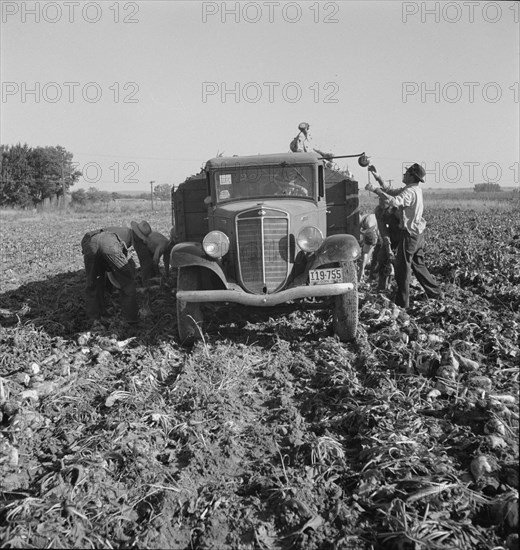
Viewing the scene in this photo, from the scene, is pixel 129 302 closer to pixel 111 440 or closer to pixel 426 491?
pixel 111 440

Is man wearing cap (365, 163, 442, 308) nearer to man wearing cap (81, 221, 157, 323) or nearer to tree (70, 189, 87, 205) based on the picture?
man wearing cap (81, 221, 157, 323)

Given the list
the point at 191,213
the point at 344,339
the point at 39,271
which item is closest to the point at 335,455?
the point at 344,339

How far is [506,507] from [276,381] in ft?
8.32

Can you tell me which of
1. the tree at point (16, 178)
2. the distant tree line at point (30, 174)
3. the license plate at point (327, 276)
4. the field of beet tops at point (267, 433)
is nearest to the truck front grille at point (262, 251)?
the license plate at point (327, 276)

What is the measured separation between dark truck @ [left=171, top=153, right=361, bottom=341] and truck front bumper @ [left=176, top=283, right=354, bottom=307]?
1 cm

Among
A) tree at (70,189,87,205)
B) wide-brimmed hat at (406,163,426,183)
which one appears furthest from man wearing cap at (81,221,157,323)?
tree at (70,189,87,205)

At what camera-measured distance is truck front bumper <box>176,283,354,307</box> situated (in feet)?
18.9

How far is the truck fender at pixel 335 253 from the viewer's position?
593cm

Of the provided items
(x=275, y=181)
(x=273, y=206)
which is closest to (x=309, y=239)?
(x=273, y=206)

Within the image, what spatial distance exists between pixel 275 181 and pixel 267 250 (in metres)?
1.31

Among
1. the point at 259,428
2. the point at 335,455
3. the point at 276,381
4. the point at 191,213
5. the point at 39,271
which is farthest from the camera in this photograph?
the point at 39,271

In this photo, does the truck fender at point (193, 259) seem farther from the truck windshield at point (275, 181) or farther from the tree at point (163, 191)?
the tree at point (163, 191)

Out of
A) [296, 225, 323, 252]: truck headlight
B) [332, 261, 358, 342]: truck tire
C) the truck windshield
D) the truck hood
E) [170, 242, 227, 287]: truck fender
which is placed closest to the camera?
[332, 261, 358, 342]: truck tire

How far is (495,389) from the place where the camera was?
14.4 feet
